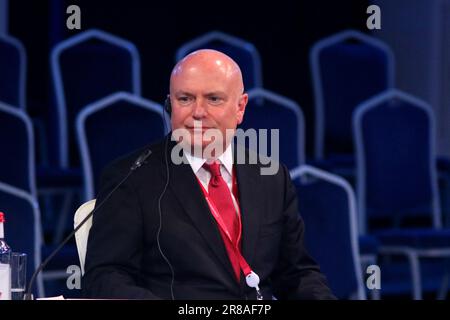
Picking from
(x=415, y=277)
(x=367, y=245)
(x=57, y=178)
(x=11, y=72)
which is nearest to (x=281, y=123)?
(x=367, y=245)

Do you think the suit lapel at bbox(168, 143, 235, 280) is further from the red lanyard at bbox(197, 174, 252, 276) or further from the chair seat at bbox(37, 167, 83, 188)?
the chair seat at bbox(37, 167, 83, 188)

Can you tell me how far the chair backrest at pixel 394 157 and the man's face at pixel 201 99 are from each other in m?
2.48

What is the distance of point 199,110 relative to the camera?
2623 millimetres

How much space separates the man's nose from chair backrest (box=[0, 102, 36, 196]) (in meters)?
1.67

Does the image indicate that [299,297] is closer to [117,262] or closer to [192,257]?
[192,257]

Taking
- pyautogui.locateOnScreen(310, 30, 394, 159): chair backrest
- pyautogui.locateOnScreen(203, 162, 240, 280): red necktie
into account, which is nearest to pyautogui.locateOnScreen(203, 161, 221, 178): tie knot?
pyautogui.locateOnScreen(203, 162, 240, 280): red necktie

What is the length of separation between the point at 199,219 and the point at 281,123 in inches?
82.8

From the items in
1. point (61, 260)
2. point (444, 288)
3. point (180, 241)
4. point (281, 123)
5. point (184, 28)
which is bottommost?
point (444, 288)

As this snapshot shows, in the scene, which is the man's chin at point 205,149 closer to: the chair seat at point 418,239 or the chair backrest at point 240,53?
the chair seat at point 418,239

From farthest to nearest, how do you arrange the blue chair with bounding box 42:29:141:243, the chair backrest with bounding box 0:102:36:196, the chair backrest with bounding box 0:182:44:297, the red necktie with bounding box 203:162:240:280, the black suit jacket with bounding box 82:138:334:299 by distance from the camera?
the blue chair with bounding box 42:29:141:243 < the chair backrest with bounding box 0:102:36:196 < the chair backrest with bounding box 0:182:44:297 < the red necktie with bounding box 203:162:240:280 < the black suit jacket with bounding box 82:138:334:299

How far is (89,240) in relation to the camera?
2.66m

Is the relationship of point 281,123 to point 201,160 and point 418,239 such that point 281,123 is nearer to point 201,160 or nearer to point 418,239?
point 418,239

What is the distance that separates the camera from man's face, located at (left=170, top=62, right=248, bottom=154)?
263 cm
